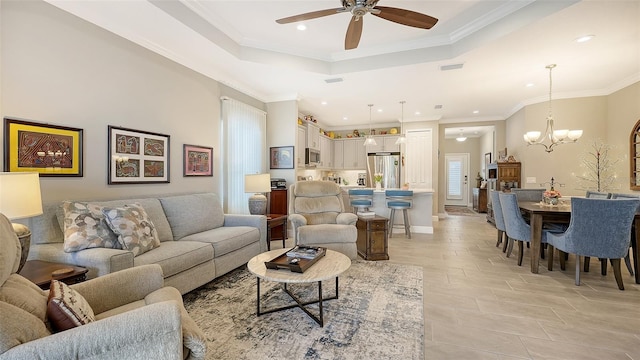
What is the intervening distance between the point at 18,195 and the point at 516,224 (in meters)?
4.83

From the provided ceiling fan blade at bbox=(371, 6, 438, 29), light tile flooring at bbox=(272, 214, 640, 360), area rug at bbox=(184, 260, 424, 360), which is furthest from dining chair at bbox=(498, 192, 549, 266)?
ceiling fan blade at bbox=(371, 6, 438, 29)

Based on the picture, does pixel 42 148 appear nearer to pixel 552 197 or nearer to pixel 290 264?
pixel 290 264

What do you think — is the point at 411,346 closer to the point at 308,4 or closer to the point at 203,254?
the point at 203,254

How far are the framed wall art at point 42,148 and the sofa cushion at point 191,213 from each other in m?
0.91

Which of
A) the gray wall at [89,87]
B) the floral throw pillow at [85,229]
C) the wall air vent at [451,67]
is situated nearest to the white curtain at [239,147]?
the gray wall at [89,87]

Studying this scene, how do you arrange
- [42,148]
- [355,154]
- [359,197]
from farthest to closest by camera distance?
[355,154]
[359,197]
[42,148]

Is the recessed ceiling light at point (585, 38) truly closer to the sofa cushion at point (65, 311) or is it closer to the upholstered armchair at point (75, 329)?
the upholstered armchair at point (75, 329)

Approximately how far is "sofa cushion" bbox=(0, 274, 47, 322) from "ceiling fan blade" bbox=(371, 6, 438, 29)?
2.68 m

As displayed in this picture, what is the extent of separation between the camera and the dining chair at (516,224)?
137 inches

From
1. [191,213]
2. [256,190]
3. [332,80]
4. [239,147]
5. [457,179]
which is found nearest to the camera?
[191,213]

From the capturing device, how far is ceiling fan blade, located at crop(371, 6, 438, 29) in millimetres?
2232

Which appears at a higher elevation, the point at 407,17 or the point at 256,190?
the point at 407,17

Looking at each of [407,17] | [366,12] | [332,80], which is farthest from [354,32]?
[332,80]

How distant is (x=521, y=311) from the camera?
2.36 meters
